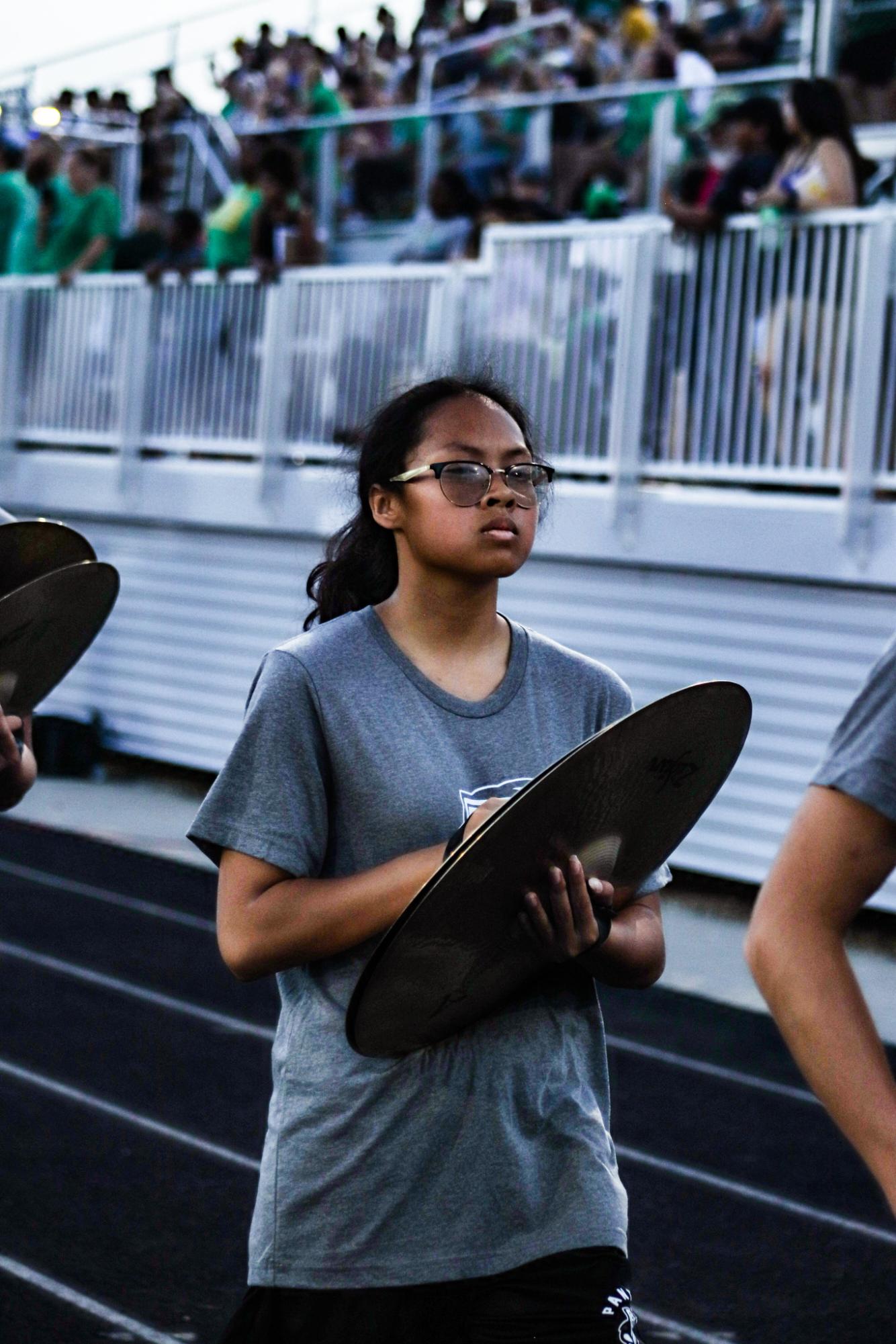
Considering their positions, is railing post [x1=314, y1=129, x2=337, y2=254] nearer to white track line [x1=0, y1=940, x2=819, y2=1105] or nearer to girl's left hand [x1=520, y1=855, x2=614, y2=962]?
white track line [x1=0, y1=940, x2=819, y2=1105]

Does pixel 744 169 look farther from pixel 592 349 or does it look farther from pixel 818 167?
pixel 592 349

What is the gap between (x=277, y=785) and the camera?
2.59m

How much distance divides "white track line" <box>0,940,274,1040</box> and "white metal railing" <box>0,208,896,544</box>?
2418 mm

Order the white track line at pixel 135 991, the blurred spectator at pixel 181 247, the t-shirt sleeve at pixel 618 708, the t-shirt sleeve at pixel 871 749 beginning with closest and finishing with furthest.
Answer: the t-shirt sleeve at pixel 871 749, the t-shirt sleeve at pixel 618 708, the white track line at pixel 135 991, the blurred spectator at pixel 181 247

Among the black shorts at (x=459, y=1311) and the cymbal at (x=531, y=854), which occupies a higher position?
the cymbal at (x=531, y=854)

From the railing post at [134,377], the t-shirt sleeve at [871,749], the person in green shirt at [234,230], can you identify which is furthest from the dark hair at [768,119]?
the t-shirt sleeve at [871,749]

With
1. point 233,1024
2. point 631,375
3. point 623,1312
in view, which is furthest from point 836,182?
point 623,1312

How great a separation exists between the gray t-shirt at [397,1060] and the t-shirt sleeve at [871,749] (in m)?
0.77

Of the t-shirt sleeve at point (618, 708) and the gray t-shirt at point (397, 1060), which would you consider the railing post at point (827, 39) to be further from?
the gray t-shirt at point (397, 1060)

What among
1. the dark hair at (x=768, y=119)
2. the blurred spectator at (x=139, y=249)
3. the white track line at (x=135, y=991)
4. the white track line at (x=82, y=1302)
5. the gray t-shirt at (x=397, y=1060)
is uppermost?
the dark hair at (x=768, y=119)

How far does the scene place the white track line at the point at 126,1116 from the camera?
5.94m

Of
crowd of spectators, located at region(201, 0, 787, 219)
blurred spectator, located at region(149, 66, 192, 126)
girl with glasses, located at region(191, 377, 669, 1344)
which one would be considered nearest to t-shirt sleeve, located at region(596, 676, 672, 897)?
girl with glasses, located at region(191, 377, 669, 1344)

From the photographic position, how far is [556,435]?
11203 millimetres

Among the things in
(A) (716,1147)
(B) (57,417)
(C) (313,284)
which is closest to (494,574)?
(A) (716,1147)
